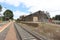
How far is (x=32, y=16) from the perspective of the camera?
104000 millimetres

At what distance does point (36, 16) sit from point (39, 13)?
2.73 metres

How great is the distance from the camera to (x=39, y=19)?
104688 mm

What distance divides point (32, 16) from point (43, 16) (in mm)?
6832

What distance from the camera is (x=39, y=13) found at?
102125mm

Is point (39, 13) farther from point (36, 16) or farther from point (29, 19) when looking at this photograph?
point (29, 19)

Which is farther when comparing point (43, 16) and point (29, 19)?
point (29, 19)

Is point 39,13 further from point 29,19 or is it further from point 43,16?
point 29,19

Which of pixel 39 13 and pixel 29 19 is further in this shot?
pixel 29 19

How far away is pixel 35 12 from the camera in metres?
103

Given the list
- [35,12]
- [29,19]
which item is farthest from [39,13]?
[29,19]

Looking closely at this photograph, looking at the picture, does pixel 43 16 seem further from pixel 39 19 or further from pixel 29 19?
pixel 29 19

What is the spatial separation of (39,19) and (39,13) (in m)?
4.43

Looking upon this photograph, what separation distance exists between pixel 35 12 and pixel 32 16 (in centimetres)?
321

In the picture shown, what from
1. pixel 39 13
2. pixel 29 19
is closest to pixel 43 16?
pixel 39 13
